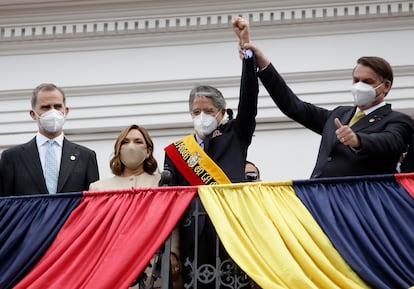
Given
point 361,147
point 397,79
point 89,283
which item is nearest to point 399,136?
point 361,147

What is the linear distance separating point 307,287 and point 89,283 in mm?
1406

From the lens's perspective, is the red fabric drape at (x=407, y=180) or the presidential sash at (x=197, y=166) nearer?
the red fabric drape at (x=407, y=180)

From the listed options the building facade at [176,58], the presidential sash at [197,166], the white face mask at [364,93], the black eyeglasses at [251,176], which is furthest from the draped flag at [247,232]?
the building facade at [176,58]

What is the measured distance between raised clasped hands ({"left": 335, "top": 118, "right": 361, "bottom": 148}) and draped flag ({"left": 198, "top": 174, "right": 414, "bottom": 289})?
10.4 inches

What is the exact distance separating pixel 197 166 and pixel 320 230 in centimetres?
111

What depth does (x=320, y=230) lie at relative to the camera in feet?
29.2

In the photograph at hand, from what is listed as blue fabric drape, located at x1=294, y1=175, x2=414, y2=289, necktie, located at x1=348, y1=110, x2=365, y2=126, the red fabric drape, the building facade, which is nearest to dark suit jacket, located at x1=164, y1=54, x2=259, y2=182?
blue fabric drape, located at x1=294, y1=175, x2=414, y2=289

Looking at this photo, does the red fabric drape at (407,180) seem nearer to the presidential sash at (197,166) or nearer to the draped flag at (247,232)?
the draped flag at (247,232)

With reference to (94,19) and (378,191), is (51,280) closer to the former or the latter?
(378,191)

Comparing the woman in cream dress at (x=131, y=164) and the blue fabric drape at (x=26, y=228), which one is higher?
the woman in cream dress at (x=131, y=164)

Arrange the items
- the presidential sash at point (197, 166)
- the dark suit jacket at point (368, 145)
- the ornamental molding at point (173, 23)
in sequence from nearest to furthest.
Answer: the dark suit jacket at point (368, 145), the presidential sash at point (197, 166), the ornamental molding at point (173, 23)

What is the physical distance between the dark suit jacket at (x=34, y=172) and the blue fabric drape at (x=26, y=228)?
0.38 metres

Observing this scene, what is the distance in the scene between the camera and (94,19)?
536 inches

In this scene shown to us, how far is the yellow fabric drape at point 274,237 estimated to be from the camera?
337 inches
